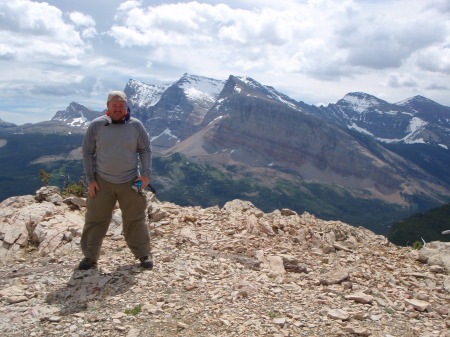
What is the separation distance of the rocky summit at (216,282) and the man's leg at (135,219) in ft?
1.50

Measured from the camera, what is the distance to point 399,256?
35.7ft

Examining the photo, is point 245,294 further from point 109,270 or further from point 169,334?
point 109,270

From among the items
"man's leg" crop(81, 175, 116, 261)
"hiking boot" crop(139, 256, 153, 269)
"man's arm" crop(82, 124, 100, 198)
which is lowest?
"hiking boot" crop(139, 256, 153, 269)

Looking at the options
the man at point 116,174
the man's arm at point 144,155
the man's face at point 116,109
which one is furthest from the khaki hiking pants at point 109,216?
the man's face at point 116,109

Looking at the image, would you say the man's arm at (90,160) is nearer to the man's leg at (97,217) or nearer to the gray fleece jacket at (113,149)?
the gray fleece jacket at (113,149)

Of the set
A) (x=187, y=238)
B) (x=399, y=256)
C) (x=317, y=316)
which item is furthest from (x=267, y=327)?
(x=399, y=256)

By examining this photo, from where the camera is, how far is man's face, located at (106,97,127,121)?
7.57 meters

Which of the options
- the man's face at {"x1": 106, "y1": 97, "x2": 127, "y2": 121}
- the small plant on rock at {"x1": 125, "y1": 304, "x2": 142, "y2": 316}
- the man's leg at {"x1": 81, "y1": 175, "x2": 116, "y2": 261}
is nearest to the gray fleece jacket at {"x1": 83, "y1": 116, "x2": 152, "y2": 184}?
the man's face at {"x1": 106, "y1": 97, "x2": 127, "y2": 121}

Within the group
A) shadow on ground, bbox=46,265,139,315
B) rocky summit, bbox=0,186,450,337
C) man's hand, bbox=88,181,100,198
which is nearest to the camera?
rocky summit, bbox=0,186,450,337

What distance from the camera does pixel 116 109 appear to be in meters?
7.57

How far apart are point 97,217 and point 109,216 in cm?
27

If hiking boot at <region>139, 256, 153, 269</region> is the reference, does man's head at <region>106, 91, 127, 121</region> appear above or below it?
above

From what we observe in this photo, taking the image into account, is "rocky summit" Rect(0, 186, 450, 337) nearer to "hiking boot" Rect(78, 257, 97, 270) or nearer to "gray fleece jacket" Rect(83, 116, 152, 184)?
"hiking boot" Rect(78, 257, 97, 270)

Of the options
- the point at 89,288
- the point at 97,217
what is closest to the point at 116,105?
the point at 97,217
